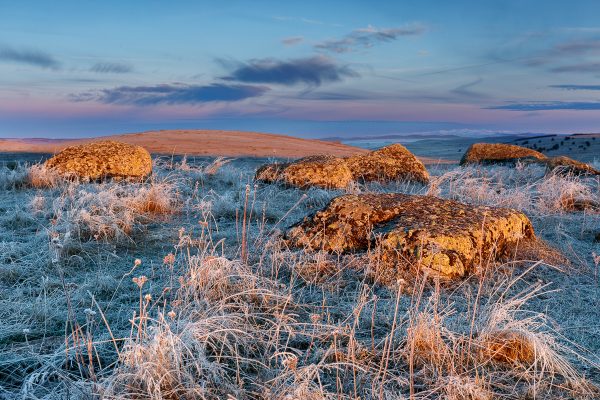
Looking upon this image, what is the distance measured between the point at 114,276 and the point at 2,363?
1519 millimetres

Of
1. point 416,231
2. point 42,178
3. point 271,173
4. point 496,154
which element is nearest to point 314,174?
point 271,173

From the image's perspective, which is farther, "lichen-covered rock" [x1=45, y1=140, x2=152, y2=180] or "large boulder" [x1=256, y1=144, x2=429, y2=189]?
"lichen-covered rock" [x1=45, y1=140, x2=152, y2=180]

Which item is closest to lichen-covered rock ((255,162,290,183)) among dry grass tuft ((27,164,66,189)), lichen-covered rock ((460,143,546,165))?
dry grass tuft ((27,164,66,189))

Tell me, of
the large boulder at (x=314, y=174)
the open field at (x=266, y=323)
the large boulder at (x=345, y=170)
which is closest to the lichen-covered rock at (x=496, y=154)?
the large boulder at (x=345, y=170)

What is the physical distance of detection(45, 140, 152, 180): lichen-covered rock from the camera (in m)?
8.93

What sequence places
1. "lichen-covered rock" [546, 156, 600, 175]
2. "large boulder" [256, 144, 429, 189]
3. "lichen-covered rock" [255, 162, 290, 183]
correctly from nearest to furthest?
"large boulder" [256, 144, 429, 189] < "lichen-covered rock" [255, 162, 290, 183] < "lichen-covered rock" [546, 156, 600, 175]

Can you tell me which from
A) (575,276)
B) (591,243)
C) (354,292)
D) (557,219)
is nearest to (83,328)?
(354,292)

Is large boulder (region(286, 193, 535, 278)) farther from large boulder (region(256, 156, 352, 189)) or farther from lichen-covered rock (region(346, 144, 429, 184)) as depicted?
lichen-covered rock (region(346, 144, 429, 184))

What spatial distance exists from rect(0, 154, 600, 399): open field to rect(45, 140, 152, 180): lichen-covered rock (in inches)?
137

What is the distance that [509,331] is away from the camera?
2.72 metres

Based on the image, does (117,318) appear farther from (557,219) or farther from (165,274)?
(557,219)

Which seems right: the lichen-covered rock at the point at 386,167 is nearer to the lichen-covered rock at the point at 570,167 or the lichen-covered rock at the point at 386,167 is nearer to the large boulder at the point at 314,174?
the large boulder at the point at 314,174

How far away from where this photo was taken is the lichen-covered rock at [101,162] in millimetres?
8930

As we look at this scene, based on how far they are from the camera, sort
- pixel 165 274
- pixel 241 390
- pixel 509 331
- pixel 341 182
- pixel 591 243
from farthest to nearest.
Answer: pixel 341 182 < pixel 591 243 < pixel 165 274 < pixel 509 331 < pixel 241 390
